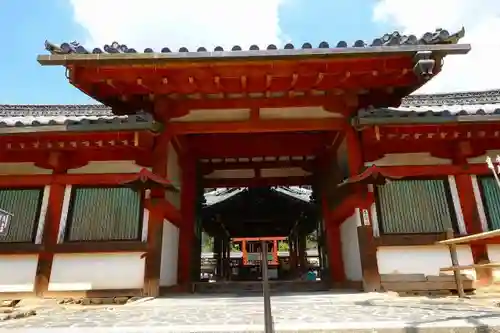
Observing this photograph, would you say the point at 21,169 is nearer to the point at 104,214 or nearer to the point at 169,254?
the point at 104,214

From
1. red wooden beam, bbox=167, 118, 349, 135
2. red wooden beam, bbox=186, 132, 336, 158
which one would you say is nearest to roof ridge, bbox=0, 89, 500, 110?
red wooden beam, bbox=186, 132, 336, 158

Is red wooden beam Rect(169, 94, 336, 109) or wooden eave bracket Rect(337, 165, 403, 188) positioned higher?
red wooden beam Rect(169, 94, 336, 109)

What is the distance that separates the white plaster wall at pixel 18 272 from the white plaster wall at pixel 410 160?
7833mm

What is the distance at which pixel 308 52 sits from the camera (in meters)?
6.65

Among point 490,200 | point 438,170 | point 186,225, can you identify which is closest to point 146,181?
point 186,225

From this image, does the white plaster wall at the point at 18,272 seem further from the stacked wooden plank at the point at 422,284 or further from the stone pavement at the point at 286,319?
the stacked wooden plank at the point at 422,284

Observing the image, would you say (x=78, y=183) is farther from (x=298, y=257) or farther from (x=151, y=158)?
(x=298, y=257)

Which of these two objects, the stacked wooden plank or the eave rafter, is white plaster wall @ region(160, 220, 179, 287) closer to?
the stacked wooden plank

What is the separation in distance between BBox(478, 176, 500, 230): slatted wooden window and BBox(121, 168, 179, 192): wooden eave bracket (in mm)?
6934

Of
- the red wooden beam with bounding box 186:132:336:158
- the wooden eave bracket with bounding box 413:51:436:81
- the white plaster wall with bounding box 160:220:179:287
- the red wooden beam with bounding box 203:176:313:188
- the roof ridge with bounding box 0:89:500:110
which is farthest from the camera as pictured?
the roof ridge with bounding box 0:89:500:110

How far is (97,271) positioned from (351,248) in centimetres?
586

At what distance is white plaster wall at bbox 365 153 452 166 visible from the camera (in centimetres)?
805

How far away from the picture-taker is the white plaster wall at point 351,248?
318 inches

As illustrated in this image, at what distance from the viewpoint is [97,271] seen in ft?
23.9
